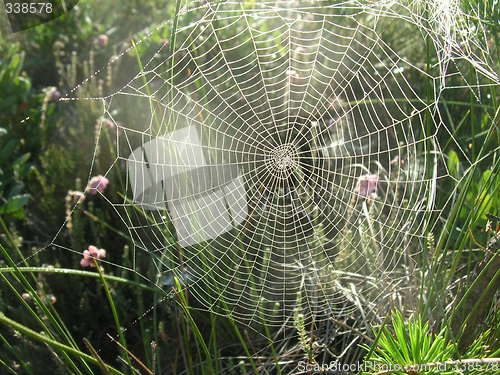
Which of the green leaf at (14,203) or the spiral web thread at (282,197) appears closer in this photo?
the spiral web thread at (282,197)

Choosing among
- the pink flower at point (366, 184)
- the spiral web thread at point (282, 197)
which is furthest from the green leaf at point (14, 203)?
the pink flower at point (366, 184)

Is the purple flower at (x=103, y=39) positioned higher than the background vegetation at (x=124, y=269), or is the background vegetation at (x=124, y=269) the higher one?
the purple flower at (x=103, y=39)

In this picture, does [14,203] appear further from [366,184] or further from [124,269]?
[366,184]

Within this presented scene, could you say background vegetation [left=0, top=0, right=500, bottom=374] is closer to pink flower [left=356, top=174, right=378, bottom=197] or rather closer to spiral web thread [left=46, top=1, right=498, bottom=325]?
spiral web thread [left=46, top=1, right=498, bottom=325]

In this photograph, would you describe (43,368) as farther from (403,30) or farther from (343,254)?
(403,30)

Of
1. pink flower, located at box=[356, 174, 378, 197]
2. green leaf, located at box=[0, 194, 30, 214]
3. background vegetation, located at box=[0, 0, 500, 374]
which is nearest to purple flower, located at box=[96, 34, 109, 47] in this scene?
background vegetation, located at box=[0, 0, 500, 374]

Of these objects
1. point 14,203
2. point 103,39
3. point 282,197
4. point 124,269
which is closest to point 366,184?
point 282,197

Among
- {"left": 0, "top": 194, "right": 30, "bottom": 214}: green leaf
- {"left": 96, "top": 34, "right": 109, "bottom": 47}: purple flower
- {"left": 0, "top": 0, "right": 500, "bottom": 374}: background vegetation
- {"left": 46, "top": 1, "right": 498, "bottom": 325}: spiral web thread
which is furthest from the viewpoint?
{"left": 96, "top": 34, "right": 109, "bottom": 47}: purple flower

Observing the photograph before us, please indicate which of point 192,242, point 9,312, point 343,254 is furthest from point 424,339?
point 9,312

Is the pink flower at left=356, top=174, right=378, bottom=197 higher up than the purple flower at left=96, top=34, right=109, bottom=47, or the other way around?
the purple flower at left=96, top=34, right=109, bottom=47

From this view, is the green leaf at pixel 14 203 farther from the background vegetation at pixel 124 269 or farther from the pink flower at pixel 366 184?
the pink flower at pixel 366 184

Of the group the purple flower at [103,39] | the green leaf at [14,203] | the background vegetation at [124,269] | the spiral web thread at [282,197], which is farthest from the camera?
the purple flower at [103,39]
